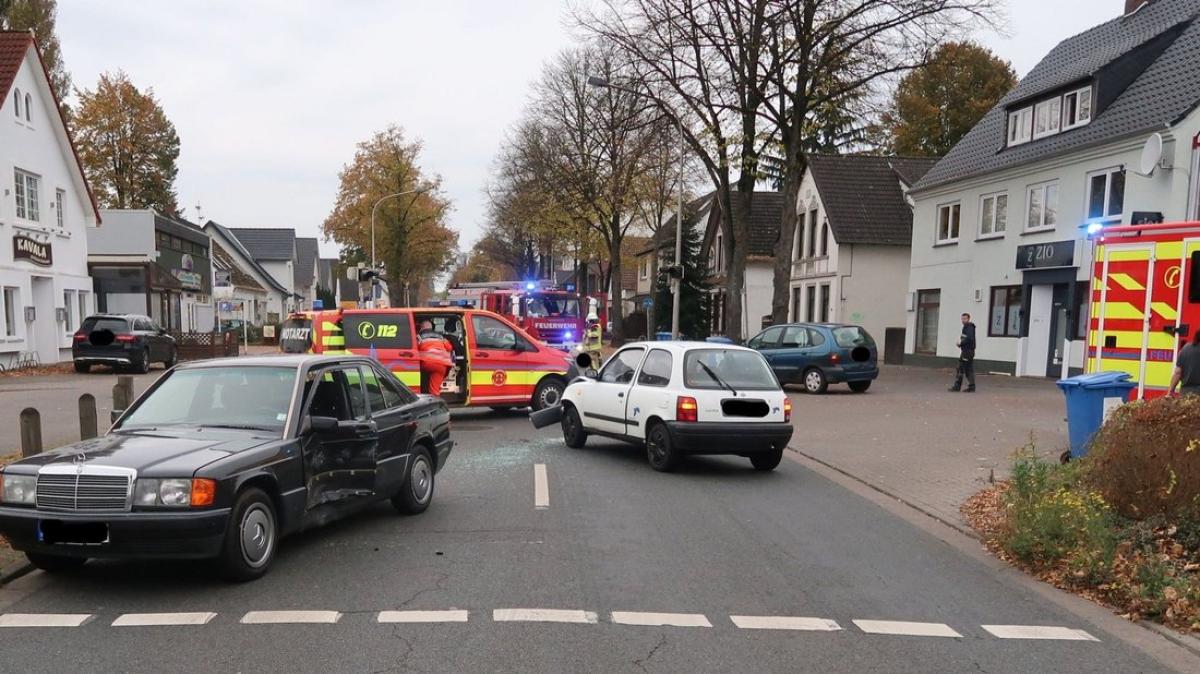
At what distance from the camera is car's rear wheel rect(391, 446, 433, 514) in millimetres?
7410

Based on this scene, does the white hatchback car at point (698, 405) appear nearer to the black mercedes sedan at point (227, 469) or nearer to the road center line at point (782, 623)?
the black mercedes sedan at point (227, 469)

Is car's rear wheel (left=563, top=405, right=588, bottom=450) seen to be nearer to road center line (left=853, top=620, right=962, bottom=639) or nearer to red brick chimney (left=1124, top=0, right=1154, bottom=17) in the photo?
road center line (left=853, top=620, right=962, bottom=639)

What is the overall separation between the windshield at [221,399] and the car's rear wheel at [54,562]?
974mm

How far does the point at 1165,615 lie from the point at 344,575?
5.14 meters

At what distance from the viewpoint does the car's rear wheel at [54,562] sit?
5.45 meters

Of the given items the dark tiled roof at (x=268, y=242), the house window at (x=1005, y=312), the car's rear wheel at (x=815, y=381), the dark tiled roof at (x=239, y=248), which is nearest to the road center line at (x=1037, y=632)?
the car's rear wheel at (x=815, y=381)

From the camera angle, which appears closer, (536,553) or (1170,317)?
(536,553)

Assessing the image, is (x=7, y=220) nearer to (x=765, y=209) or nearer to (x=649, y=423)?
(x=649, y=423)

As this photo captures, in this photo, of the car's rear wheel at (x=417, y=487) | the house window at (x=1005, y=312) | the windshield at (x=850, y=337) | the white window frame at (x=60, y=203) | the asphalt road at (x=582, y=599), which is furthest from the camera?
the white window frame at (x=60, y=203)

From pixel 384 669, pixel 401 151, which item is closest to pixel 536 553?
pixel 384 669

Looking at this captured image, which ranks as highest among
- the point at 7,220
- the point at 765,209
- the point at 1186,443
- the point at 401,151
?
the point at 401,151

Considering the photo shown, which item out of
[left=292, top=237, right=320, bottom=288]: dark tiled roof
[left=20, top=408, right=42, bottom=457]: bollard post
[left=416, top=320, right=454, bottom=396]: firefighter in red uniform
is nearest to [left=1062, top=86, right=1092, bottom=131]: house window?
[left=416, top=320, right=454, bottom=396]: firefighter in red uniform

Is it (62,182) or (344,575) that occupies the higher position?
(62,182)

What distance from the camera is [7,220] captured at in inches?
965
